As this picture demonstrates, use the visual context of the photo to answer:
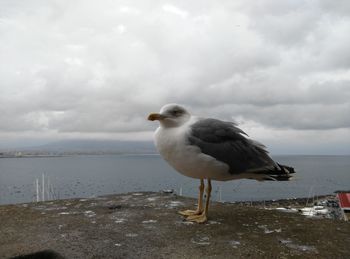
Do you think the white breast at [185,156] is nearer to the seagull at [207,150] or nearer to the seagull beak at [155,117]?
the seagull at [207,150]

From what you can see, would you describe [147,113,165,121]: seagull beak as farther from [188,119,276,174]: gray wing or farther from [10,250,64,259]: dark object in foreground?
[10,250,64,259]: dark object in foreground

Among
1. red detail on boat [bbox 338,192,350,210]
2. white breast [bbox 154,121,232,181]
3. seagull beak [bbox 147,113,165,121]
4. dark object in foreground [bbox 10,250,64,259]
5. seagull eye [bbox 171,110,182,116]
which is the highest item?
seagull eye [bbox 171,110,182,116]

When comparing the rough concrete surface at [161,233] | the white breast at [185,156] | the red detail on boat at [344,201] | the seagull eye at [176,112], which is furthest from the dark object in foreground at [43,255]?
the red detail on boat at [344,201]

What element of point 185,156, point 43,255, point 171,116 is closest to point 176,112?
point 171,116

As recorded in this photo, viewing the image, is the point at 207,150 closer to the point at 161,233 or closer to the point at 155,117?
the point at 155,117

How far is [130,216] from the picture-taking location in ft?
19.2

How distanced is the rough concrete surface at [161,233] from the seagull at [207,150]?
61 cm

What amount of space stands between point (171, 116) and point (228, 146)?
1008mm

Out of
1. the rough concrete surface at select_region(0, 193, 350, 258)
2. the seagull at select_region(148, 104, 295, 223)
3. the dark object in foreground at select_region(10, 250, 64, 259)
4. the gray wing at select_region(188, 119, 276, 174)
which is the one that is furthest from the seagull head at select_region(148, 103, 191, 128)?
the dark object in foreground at select_region(10, 250, 64, 259)

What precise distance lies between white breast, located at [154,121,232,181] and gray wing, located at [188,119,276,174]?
0.09 metres

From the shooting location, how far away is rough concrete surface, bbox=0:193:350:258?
424 cm

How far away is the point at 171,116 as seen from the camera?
5.65 m

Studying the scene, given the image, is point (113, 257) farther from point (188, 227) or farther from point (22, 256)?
point (188, 227)

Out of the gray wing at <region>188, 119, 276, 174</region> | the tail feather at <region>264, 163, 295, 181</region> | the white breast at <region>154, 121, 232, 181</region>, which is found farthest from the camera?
the tail feather at <region>264, 163, 295, 181</region>
